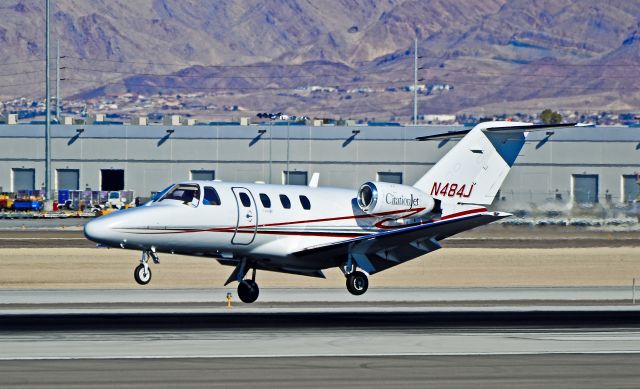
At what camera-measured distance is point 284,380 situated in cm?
2545

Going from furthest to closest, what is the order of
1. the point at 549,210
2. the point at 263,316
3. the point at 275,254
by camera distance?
the point at 549,210, the point at 275,254, the point at 263,316

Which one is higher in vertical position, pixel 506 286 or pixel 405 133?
pixel 405 133

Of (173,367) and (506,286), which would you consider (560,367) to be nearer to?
(173,367)

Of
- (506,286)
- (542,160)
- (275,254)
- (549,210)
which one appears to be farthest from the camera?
(542,160)

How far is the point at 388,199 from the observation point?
44.3 m

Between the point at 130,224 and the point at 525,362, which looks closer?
the point at 525,362

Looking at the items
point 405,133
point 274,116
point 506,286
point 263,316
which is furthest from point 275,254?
point 405,133

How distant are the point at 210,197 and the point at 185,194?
31.3 inches

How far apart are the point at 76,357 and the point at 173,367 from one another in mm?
2596

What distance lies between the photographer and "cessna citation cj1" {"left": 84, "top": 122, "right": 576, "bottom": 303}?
40.7 meters

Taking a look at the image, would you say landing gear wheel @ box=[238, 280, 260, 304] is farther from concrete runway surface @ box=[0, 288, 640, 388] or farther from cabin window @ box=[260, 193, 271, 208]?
cabin window @ box=[260, 193, 271, 208]

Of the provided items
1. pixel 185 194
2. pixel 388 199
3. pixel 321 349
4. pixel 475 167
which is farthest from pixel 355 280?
pixel 321 349

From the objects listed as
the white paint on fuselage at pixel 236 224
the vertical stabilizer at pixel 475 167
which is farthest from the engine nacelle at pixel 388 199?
the vertical stabilizer at pixel 475 167

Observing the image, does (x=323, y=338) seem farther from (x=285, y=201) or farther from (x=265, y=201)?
(x=285, y=201)
